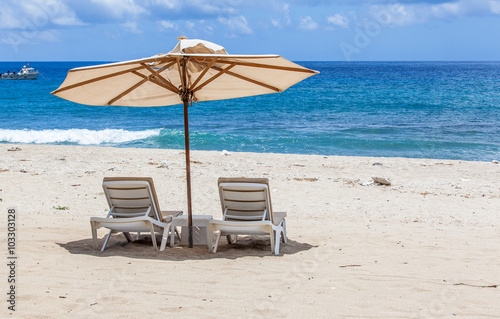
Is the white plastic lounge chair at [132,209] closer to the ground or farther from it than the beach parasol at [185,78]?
closer to the ground

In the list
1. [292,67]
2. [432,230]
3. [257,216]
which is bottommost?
[432,230]

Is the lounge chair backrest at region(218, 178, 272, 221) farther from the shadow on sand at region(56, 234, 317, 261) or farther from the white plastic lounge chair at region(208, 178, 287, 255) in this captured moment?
the shadow on sand at region(56, 234, 317, 261)

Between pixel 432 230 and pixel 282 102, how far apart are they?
30.2 metres

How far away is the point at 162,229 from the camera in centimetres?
583

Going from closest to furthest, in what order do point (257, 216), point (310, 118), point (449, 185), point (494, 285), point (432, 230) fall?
1. point (494, 285)
2. point (257, 216)
3. point (432, 230)
4. point (449, 185)
5. point (310, 118)

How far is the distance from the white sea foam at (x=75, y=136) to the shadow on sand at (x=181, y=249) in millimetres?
15355

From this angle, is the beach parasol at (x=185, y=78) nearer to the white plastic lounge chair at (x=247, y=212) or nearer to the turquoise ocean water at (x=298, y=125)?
the white plastic lounge chair at (x=247, y=212)

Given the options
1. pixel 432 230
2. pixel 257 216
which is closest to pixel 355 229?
pixel 432 230

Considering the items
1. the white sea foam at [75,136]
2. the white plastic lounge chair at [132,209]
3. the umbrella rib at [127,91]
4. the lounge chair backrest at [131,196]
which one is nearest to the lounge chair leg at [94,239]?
the white plastic lounge chair at [132,209]

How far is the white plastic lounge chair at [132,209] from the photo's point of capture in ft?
18.0

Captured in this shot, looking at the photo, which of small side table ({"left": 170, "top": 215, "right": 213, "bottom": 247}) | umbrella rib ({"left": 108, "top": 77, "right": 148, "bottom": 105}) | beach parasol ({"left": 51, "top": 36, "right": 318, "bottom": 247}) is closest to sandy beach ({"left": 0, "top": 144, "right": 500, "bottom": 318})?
small side table ({"left": 170, "top": 215, "right": 213, "bottom": 247})

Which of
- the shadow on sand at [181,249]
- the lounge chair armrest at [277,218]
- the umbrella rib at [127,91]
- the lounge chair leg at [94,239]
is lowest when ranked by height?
the shadow on sand at [181,249]

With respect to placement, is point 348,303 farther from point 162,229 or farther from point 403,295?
point 162,229

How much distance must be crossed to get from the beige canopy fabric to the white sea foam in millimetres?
14961
